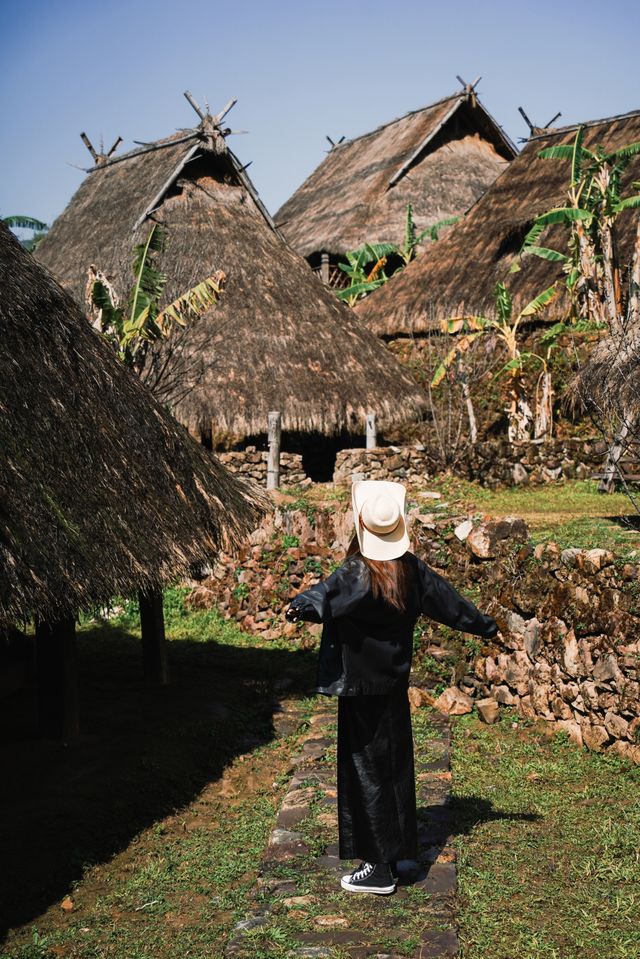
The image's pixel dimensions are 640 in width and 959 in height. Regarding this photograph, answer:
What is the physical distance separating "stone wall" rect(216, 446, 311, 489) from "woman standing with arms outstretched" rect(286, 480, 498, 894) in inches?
409

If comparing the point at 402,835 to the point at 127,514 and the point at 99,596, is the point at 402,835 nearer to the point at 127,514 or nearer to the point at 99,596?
the point at 99,596

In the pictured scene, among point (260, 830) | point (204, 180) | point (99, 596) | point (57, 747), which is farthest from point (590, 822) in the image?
point (204, 180)

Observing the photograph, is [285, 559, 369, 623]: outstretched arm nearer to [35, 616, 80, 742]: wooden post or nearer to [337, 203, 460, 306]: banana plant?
[35, 616, 80, 742]: wooden post

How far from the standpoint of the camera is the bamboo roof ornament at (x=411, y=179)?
23891 millimetres

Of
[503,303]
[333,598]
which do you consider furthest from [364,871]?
[503,303]

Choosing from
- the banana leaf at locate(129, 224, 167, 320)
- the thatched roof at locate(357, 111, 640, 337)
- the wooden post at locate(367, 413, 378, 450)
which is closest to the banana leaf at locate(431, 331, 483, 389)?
the thatched roof at locate(357, 111, 640, 337)

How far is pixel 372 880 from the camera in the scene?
4527 millimetres

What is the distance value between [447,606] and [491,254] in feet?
50.4

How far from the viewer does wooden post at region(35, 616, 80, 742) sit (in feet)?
21.7

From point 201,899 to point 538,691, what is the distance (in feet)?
10.8

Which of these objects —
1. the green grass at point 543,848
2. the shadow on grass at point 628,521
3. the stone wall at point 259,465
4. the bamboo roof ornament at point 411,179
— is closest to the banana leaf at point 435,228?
the bamboo roof ornament at point 411,179

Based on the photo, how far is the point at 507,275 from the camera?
1808 centimetres

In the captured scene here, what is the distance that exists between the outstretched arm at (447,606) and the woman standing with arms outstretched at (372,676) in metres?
0.11

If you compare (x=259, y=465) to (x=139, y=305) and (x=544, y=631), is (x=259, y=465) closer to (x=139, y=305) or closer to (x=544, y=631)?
(x=139, y=305)
